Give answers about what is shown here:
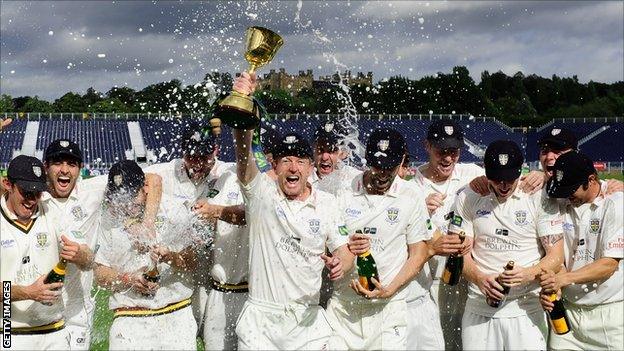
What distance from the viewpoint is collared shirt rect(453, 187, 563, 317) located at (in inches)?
275

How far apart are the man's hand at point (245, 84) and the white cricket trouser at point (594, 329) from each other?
3796 mm

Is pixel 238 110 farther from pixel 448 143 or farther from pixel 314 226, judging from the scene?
pixel 448 143

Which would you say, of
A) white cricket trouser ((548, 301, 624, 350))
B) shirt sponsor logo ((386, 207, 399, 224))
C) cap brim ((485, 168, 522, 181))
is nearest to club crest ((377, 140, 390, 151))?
shirt sponsor logo ((386, 207, 399, 224))

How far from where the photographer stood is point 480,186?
7250 millimetres

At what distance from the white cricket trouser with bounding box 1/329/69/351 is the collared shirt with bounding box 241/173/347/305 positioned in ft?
6.04

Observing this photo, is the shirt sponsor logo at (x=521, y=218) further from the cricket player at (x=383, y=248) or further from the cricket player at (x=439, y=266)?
the cricket player at (x=383, y=248)

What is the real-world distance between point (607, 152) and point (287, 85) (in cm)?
5965

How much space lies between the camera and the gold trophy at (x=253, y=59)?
5328 millimetres

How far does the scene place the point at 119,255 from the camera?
278 inches

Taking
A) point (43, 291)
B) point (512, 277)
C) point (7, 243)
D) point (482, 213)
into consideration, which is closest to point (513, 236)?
point (482, 213)

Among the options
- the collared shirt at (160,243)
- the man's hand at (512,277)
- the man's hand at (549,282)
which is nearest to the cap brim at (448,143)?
the man's hand at (512,277)

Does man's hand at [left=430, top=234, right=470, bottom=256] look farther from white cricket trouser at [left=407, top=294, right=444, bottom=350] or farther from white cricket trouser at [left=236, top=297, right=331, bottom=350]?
white cricket trouser at [left=236, top=297, right=331, bottom=350]

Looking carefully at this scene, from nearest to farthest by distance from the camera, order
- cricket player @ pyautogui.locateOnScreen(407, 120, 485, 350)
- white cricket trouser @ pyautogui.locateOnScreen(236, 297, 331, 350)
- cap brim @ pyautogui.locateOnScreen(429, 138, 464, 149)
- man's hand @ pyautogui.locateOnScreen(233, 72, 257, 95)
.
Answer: man's hand @ pyautogui.locateOnScreen(233, 72, 257, 95)
white cricket trouser @ pyautogui.locateOnScreen(236, 297, 331, 350)
cricket player @ pyautogui.locateOnScreen(407, 120, 485, 350)
cap brim @ pyautogui.locateOnScreen(429, 138, 464, 149)

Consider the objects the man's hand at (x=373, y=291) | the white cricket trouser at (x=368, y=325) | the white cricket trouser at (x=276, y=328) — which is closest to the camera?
the white cricket trouser at (x=276, y=328)
